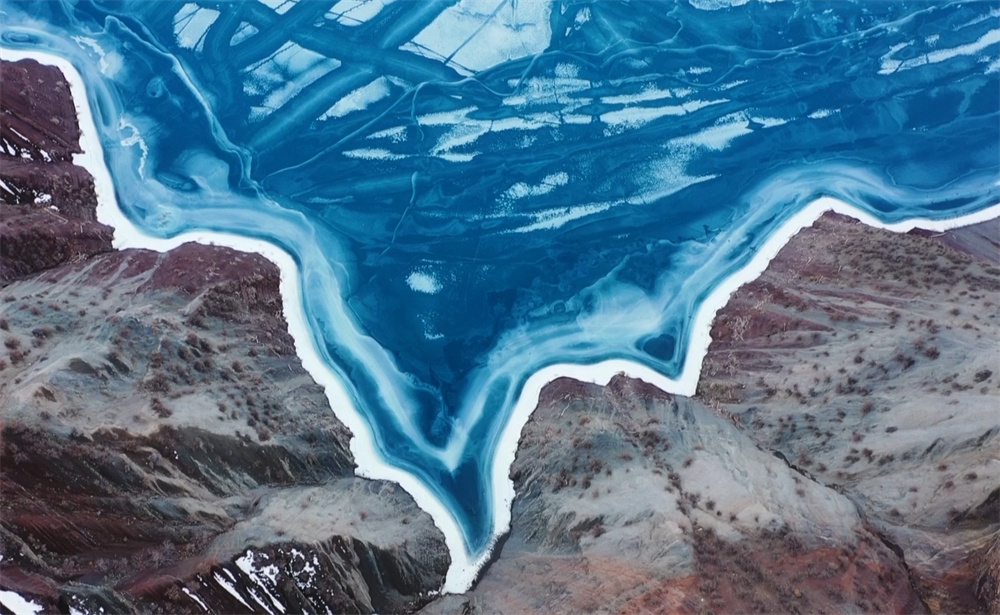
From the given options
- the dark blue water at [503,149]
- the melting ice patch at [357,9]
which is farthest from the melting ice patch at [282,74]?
the melting ice patch at [357,9]

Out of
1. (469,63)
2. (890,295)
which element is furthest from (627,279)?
(469,63)

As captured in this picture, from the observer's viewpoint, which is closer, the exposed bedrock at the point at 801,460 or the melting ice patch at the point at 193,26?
the exposed bedrock at the point at 801,460

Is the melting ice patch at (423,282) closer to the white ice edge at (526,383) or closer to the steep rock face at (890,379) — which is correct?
the white ice edge at (526,383)

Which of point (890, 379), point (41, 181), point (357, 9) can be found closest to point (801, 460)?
point (890, 379)

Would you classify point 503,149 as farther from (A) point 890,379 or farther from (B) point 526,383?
(A) point 890,379

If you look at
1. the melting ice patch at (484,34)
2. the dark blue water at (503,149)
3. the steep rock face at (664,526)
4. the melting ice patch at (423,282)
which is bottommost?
the steep rock face at (664,526)

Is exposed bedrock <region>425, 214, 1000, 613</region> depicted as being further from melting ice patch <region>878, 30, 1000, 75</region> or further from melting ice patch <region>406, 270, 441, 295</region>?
melting ice patch <region>878, 30, 1000, 75</region>
